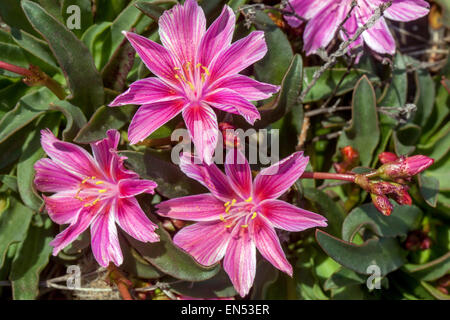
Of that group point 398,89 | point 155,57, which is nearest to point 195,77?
point 155,57

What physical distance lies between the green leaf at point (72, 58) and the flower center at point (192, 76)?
1.52 feet

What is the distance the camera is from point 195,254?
1.80 m

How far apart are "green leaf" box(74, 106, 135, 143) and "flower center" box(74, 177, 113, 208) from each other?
0.17 metres

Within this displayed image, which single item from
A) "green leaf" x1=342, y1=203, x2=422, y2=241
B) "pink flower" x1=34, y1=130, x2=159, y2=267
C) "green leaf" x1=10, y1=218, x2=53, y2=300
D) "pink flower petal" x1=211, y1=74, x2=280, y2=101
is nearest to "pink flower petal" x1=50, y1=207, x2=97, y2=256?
"pink flower" x1=34, y1=130, x2=159, y2=267

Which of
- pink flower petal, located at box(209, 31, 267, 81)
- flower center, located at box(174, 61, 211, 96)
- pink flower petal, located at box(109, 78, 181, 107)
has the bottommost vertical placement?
pink flower petal, located at box(109, 78, 181, 107)

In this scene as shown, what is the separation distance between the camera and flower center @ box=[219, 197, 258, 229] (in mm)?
1827

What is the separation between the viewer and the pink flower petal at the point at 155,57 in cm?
162

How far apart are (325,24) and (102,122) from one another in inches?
42.2

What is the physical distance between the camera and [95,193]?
1.87m

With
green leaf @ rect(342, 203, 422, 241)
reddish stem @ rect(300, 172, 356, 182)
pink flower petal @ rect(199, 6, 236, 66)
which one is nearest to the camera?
pink flower petal @ rect(199, 6, 236, 66)

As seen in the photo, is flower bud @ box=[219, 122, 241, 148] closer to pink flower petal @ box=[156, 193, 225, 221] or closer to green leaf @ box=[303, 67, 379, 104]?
pink flower petal @ box=[156, 193, 225, 221]

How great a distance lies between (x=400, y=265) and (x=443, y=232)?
0.37 m

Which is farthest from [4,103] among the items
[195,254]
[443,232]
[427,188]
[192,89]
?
[443,232]

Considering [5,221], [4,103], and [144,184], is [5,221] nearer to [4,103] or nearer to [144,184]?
[4,103]
